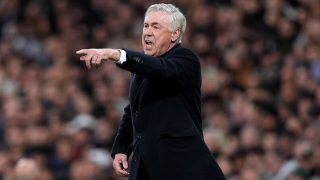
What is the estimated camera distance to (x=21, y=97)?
13.9m

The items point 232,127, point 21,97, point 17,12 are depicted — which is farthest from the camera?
point 17,12

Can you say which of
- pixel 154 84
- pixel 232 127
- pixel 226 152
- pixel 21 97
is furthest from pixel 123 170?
pixel 21 97

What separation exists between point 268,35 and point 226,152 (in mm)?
2458

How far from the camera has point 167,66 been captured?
18.9ft

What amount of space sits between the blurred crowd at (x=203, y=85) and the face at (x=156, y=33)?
308 cm

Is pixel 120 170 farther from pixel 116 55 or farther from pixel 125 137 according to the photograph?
pixel 116 55

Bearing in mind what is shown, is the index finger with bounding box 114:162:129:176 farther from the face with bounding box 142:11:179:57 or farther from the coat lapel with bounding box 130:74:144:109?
the face with bounding box 142:11:179:57

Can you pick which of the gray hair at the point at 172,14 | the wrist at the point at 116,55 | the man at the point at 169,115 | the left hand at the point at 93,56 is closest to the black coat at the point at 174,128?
the man at the point at 169,115

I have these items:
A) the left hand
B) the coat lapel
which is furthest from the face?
the left hand

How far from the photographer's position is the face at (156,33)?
595cm

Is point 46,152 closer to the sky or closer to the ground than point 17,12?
closer to the ground

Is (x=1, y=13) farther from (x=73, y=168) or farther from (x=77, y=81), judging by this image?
Result: (x=73, y=168)

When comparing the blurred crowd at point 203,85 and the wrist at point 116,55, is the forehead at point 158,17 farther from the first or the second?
the blurred crowd at point 203,85

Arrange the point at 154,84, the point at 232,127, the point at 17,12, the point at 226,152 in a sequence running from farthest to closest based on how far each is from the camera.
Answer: the point at 17,12
the point at 232,127
the point at 226,152
the point at 154,84
